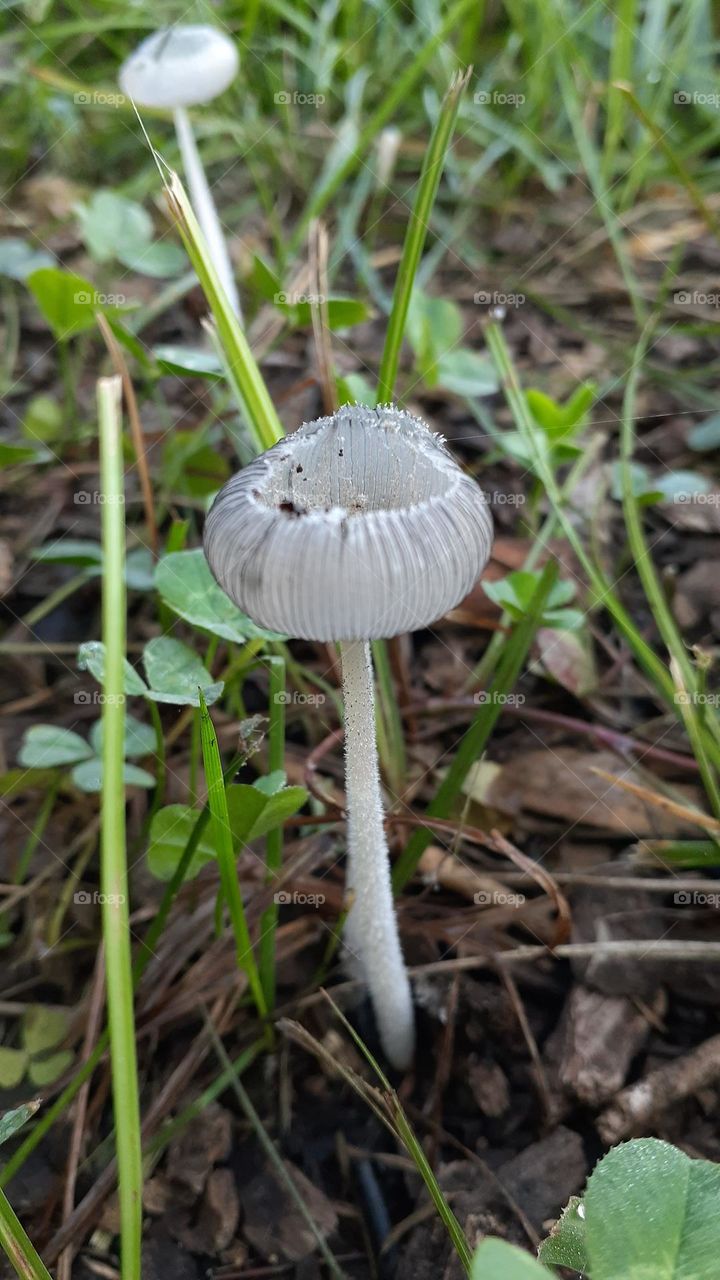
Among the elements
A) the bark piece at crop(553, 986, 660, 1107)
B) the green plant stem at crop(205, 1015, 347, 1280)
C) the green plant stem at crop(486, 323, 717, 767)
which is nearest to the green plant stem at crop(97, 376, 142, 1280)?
the green plant stem at crop(205, 1015, 347, 1280)

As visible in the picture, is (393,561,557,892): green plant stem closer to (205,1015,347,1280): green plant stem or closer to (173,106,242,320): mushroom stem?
(205,1015,347,1280): green plant stem

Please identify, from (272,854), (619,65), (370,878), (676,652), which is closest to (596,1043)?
(370,878)

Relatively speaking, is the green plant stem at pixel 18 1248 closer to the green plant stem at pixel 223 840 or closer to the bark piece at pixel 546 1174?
the green plant stem at pixel 223 840

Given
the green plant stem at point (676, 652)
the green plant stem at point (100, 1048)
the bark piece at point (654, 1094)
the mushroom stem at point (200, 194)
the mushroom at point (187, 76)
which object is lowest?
the bark piece at point (654, 1094)

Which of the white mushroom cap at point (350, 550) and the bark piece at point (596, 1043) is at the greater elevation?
the white mushroom cap at point (350, 550)

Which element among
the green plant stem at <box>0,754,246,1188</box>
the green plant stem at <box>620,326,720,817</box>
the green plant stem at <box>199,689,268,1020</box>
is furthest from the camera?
the green plant stem at <box>620,326,720,817</box>

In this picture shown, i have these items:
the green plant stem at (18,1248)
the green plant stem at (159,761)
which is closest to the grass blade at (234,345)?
the green plant stem at (159,761)
